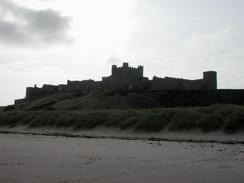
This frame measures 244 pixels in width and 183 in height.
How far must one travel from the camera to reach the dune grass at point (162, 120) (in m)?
16.8

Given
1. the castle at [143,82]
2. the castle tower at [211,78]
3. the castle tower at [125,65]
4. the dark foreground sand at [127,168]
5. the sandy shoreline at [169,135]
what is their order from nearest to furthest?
the dark foreground sand at [127,168], the sandy shoreline at [169,135], the castle at [143,82], the castle tower at [211,78], the castle tower at [125,65]

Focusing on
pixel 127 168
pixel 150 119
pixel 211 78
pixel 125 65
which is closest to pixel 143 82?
pixel 125 65

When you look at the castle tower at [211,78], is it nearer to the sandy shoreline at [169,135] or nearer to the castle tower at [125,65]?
the castle tower at [125,65]

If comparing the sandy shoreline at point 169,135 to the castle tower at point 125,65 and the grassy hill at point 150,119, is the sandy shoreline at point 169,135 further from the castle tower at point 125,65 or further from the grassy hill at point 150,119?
the castle tower at point 125,65

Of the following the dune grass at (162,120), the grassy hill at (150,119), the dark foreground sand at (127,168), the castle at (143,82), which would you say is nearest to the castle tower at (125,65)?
the castle at (143,82)

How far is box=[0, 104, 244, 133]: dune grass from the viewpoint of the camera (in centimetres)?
1678

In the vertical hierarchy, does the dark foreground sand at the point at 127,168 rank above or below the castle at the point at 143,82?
below

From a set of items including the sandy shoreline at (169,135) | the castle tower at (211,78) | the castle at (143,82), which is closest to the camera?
the sandy shoreline at (169,135)

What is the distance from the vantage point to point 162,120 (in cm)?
1911

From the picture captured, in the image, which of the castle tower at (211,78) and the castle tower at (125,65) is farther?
the castle tower at (125,65)

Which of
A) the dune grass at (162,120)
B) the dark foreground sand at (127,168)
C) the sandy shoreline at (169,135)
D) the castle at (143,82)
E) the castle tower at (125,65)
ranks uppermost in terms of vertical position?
the castle tower at (125,65)

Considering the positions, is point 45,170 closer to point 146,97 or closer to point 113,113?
point 113,113

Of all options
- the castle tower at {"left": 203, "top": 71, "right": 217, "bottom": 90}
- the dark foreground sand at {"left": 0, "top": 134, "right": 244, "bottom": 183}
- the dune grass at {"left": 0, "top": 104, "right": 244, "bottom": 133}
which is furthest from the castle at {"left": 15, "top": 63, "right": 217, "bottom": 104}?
the dark foreground sand at {"left": 0, "top": 134, "right": 244, "bottom": 183}

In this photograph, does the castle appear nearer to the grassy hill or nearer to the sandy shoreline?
the grassy hill
